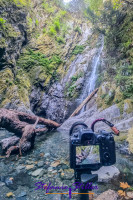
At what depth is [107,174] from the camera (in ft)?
7.91

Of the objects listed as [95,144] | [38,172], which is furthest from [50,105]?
[95,144]

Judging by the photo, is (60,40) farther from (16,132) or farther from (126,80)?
(16,132)

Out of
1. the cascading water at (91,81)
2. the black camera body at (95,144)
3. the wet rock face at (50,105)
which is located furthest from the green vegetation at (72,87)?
the black camera body at (95,144)

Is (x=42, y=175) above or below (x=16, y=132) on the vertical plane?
below

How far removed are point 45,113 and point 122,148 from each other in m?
7.89

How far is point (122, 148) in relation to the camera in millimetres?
3414

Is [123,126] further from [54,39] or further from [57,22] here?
[57,22]

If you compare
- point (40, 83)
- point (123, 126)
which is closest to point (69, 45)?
point (40, 83)

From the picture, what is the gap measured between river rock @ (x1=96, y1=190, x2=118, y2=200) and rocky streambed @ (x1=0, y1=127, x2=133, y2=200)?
15cm

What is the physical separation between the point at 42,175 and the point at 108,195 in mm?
1383

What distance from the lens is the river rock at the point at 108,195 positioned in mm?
1754

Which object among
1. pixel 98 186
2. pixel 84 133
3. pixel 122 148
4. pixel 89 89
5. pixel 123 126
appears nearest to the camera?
pixel 84 133

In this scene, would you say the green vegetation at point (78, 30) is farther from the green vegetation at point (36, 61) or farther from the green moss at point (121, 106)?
the green moss at point (121, 106)

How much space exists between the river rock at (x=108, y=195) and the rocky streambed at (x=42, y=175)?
15 centimetres
